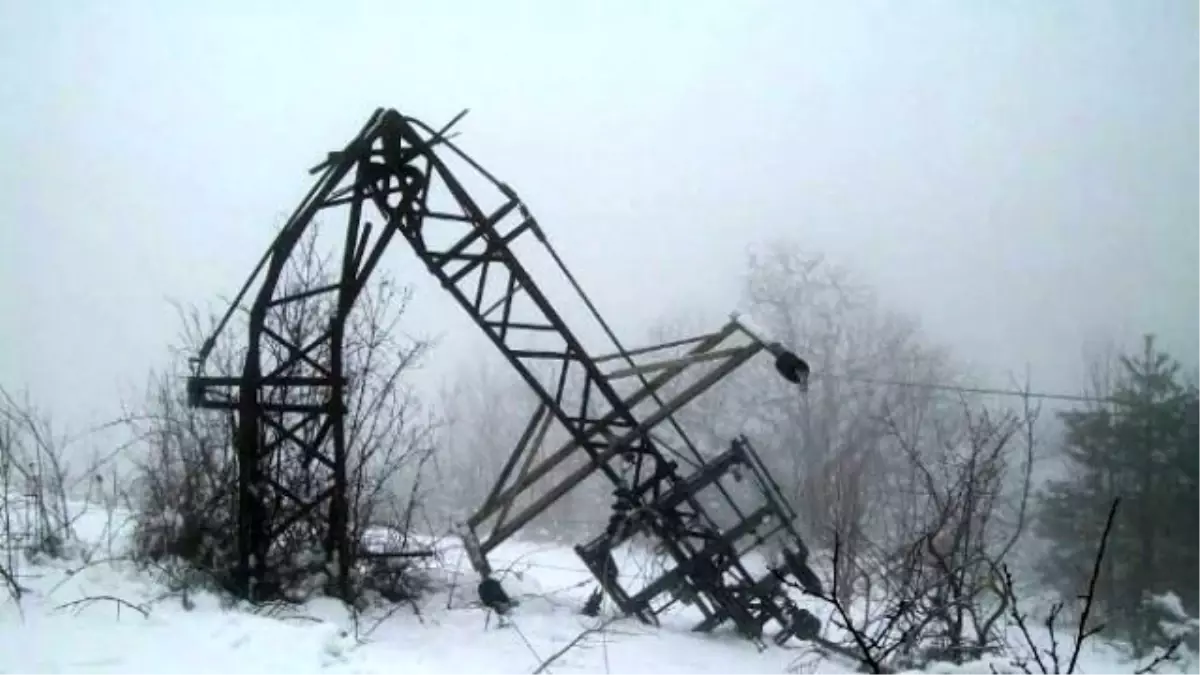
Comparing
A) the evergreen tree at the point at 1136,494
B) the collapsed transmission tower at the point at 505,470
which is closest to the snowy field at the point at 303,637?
the collapsed transmission tower at the point at 505,470

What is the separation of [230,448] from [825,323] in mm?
24478

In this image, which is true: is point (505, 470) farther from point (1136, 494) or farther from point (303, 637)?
point (1136, 494)

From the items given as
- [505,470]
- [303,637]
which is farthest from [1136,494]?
[303,637]

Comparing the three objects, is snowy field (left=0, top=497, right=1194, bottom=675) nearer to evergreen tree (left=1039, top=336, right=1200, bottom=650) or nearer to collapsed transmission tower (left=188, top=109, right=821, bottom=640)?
collapsed transmission tower (left=188, top=109, right=821, bottom=640)

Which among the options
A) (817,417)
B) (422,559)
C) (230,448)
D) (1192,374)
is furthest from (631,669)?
(1192,374)

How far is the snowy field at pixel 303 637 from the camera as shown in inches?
225

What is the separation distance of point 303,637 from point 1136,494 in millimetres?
25713

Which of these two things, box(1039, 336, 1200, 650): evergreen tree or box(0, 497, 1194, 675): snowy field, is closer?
box(0, 497, 1194, 675): snowy field

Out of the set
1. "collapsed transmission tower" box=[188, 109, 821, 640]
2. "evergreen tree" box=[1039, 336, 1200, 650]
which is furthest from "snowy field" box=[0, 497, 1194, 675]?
"evergreen tree" box=[1039, 336, 1200, 650]

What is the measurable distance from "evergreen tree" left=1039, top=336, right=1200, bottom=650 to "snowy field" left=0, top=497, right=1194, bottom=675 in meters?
19.3

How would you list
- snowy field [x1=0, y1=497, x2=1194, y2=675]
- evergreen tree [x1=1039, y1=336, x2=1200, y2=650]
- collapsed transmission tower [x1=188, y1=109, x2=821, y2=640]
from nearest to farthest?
snowy field [x1=0, y1=497, x2=1194, y2=675] → collapsed transmission tower [x1=188, y1=109, x2=821, y2=640] → evergreen tree [x1=1039, y1=336, x2=1200, y2=650]

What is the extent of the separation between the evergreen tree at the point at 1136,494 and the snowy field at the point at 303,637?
63.2ft

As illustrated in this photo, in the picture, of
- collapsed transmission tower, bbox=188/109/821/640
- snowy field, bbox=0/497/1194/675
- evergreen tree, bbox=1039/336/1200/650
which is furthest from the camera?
evergreen tree, bbox=1039/336/1200/650

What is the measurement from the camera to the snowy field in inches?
225
